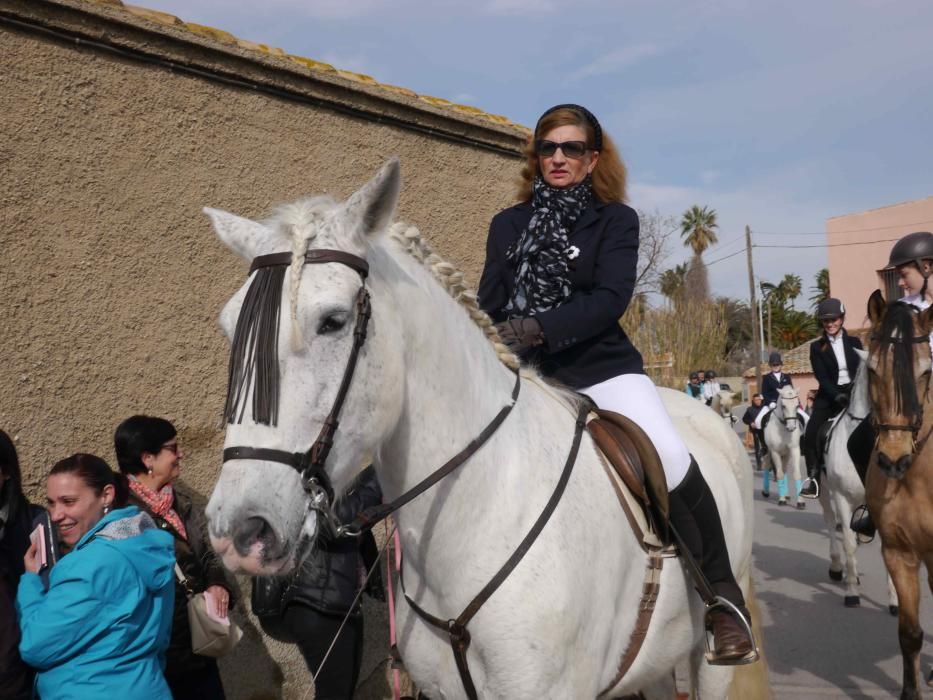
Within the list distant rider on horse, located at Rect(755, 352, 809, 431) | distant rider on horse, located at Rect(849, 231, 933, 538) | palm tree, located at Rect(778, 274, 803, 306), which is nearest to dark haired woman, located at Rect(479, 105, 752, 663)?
distant rider on horse, located at Rect(849, 231, 933, 538)

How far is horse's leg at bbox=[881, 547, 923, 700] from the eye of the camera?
5.10 meters

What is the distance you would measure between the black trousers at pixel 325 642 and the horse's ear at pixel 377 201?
7.20 ft

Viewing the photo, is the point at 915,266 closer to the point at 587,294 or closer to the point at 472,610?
the point at 587,294

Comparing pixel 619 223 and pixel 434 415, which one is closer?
pixel 434 415

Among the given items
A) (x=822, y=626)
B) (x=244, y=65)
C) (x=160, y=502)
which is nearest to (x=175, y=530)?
(x=160, y=502)

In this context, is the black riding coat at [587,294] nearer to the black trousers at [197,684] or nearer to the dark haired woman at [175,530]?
the dark haired woman at [175,530]

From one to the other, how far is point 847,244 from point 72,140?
126ft

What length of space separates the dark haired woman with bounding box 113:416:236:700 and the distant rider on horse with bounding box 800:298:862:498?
24.3 feet

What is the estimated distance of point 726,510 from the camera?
12.4 ft

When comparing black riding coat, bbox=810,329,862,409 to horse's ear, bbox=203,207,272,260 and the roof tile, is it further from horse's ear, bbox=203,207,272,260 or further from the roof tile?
horse's ear, bbox=203,207,272,260

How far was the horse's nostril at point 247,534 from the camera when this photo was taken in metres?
1.84

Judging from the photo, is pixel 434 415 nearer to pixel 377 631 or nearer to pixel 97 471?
pixel 97 471

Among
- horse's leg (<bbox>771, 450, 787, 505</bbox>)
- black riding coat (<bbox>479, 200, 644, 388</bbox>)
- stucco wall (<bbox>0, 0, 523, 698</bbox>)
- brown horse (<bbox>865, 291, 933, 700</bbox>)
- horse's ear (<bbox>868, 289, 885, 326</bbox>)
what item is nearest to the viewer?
black riding coat (<bbox>479, 200, 644, 388</bbox>)

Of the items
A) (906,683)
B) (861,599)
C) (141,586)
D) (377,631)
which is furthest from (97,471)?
(861,599)
